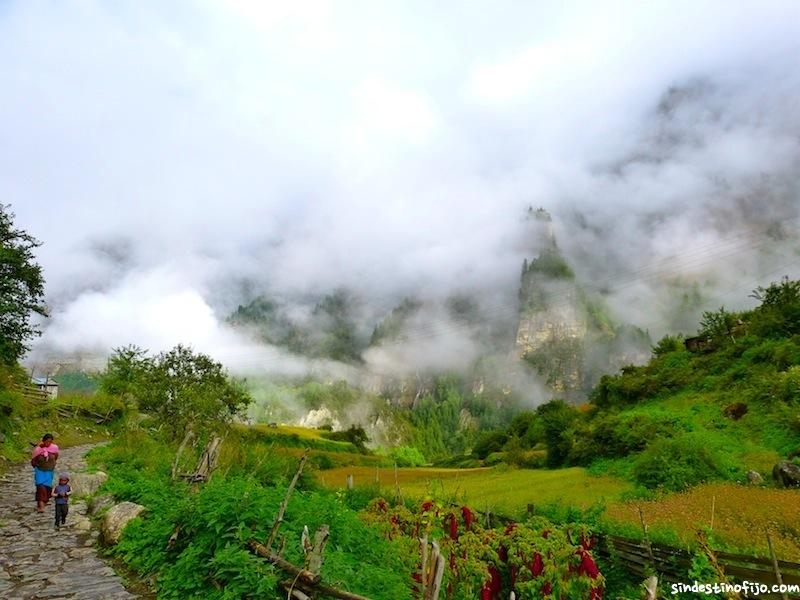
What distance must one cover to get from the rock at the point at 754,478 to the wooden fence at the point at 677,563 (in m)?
16.6

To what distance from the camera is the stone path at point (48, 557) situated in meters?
8.09

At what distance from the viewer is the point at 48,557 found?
10023 mm

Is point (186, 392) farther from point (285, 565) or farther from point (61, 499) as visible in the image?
point (285, 565)

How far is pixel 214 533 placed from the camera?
7.95m

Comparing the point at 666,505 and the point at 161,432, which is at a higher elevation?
the point at 161,432

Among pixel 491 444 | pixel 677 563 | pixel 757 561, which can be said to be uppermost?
pixel 757 561

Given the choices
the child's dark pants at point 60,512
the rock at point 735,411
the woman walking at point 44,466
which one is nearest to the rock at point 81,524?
the child's dark pants at point 60,512

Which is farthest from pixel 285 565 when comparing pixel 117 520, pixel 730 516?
pixel 730 516

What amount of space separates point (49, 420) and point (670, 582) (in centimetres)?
3920

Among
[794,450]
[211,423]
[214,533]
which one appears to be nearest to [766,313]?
[794,450]

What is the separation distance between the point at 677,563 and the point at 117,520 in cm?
1221

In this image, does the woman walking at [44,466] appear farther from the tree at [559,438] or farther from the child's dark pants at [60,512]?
the tree at [559,438]

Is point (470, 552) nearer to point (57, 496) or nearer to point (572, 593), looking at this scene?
point (572, 593)

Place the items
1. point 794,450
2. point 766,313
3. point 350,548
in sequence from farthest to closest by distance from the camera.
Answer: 1. point 766,313
2. point 794,450
3. point 350,548
